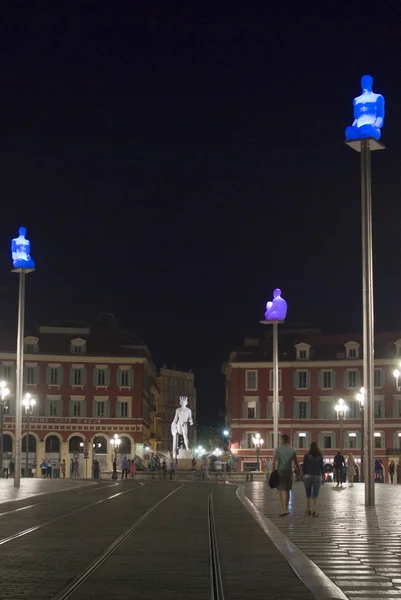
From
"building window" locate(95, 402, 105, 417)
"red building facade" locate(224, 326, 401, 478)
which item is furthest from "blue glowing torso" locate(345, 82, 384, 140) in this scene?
"building window" locate(95, 402, 105, 417)

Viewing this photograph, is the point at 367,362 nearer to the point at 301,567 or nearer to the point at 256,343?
the point at 301,567

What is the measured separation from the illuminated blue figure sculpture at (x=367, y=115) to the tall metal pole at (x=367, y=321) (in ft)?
0.88

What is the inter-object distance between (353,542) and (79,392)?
7764 centimetres

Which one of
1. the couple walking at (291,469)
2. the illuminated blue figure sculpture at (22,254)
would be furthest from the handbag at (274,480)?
the illuminated blue figure sculpture at (22,254)

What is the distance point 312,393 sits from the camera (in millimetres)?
93250

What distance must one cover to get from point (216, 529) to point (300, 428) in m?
75.5

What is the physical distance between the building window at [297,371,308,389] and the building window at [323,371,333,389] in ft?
5.32

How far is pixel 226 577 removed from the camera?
10906 mm

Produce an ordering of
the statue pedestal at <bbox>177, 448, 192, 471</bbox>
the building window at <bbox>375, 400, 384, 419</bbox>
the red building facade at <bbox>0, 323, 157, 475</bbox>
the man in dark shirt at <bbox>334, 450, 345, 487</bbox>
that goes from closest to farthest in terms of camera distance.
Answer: the man in dark shirt at <bbox>334, 450, 345, 487</bbox> → the statue pedestal at <bbox>177, 448, 192, 471</bbox> → the red building facade at <bbox>0, 323, 157, 475</bbox> → the building window at <bbox>375, 400, 384, 419</bbox>

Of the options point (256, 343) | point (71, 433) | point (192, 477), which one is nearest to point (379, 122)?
point (192, 477)

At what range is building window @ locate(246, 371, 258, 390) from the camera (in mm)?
94125

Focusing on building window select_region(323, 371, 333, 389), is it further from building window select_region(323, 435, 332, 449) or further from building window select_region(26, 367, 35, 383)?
building window select_region(26, 367, 35, 383)

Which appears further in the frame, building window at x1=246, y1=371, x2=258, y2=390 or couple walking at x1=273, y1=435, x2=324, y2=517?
building window at x1=246, y1=371, x2=258, y2=390

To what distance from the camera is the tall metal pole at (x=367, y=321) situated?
24547mm
